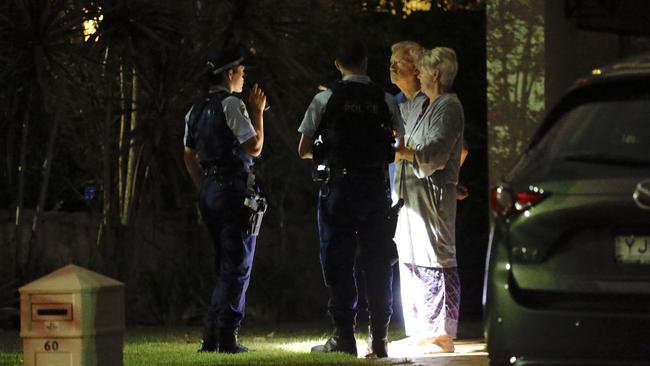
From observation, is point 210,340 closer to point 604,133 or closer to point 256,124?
point 256,124

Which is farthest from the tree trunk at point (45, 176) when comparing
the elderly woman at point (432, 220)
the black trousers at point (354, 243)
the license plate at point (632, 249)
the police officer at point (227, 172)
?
the license plate at point (632, 249)

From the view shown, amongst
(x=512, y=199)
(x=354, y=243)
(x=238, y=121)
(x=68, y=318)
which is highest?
(x=238, y=121)

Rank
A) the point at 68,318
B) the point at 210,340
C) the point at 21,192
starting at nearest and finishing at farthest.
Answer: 1. the point at 68,318
2. the point at 210,340
3. the point at 21,192

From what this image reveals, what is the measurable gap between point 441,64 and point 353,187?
144 cm

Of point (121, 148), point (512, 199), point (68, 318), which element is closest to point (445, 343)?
point (68, 318)

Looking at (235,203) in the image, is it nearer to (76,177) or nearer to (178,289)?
(178,289)

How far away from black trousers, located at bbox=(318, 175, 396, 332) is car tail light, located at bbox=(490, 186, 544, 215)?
288 centimetres

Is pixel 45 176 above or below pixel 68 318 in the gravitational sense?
above

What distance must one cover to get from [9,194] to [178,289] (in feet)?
6.85

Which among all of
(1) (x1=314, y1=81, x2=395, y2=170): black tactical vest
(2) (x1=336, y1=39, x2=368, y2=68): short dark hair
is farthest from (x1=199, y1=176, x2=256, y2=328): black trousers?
(2) (x1=336, y1=39, x2=368, y2=68): short dark hair

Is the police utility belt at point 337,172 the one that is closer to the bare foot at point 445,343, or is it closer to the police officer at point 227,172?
the police officer at point 227,172

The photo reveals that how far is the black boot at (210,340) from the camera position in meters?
10.4

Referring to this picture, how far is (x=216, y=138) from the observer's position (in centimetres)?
1001

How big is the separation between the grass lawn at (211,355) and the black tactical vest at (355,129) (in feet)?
4.03
